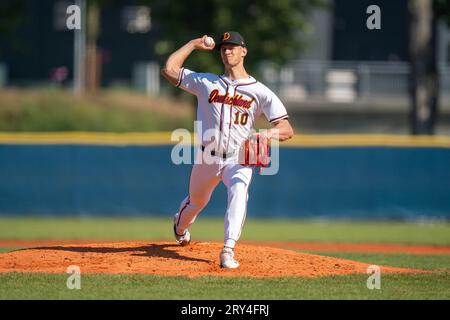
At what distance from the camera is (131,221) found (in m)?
16.9

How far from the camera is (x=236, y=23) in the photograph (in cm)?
2430

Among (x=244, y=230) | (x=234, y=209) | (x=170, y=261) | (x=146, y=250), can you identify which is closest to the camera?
(x=234, y=209)

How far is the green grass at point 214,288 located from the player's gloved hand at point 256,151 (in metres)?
1.01

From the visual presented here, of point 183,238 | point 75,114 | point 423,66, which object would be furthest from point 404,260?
point 75,114

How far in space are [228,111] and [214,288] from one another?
166cm

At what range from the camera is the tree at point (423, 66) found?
64.5ft

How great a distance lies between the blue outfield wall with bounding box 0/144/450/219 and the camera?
54.6 ft

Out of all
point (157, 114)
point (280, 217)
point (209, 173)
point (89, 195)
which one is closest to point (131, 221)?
point (89, 195)

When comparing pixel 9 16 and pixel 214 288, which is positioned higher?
pixel 9 16

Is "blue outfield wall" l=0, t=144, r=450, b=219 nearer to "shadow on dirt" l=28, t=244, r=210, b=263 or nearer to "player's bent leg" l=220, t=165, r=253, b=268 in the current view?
"shadow on dirt" l=28, t=244, r=210, b=263

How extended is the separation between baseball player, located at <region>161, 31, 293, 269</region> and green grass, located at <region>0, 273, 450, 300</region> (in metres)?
0.65

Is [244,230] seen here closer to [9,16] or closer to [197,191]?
[197,191]

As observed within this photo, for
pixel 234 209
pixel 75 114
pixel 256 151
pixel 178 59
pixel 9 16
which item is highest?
pixel 9 16

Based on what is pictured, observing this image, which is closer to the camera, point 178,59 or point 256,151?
point 256,151
